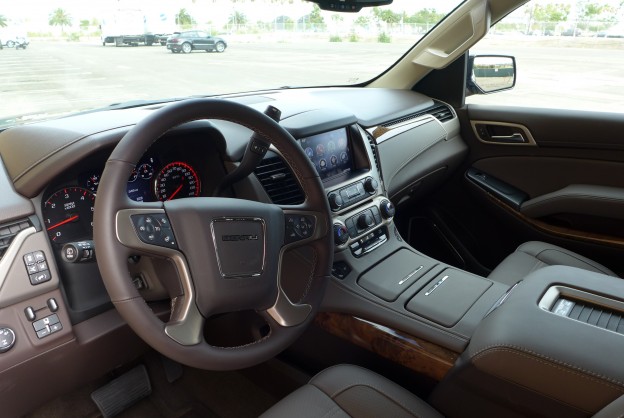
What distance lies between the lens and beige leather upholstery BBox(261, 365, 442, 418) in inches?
50.8

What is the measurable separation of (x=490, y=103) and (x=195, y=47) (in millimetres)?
1599

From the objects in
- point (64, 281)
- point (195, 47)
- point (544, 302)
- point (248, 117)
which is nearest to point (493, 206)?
point (544, 302)

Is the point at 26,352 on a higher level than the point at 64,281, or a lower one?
lower

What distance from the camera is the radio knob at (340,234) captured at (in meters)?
1.85

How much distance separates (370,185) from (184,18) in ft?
3.07

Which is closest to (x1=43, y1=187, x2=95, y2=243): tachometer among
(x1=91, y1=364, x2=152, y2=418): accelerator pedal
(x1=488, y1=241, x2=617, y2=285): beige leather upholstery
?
(x1=91, y1=364, x2=152, y2=418): accelerator pedal

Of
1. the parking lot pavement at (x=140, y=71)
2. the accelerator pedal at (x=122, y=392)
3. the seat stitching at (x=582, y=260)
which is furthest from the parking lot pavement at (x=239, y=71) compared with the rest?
the accelerator pedal at (x=122, y=392)

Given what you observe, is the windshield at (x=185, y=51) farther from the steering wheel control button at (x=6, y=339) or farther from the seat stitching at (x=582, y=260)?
the seat stitching at (x=582, y=260)

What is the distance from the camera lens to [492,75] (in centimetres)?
297

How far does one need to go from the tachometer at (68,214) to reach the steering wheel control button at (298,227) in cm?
55

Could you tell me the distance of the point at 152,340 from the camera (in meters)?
1.14

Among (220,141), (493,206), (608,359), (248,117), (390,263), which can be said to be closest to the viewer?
(608,359)

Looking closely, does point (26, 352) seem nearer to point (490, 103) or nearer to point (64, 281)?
point (64, 281)

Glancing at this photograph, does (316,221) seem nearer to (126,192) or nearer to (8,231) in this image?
(126,192)
